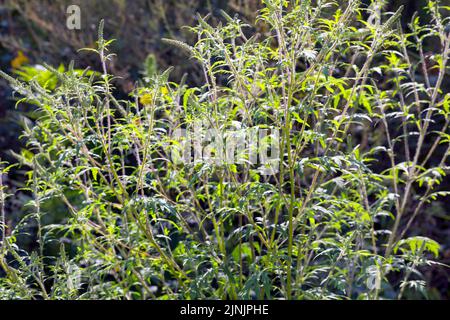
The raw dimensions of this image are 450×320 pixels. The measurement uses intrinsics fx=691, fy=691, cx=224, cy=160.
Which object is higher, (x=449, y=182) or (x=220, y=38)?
(x=220, y=38)

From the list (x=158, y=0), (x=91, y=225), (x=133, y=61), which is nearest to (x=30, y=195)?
(x=133, y=61)

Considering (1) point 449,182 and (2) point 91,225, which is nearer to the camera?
(2) point 91,225

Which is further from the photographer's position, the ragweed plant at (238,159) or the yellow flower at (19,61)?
the yellow flower at (19,61)

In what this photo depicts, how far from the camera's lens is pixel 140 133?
2.49 metres

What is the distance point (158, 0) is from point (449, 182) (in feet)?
8.49

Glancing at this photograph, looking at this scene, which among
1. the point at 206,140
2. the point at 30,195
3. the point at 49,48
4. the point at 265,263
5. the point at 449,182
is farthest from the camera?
the point at 49,48

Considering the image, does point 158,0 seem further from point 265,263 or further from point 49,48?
point 265,263

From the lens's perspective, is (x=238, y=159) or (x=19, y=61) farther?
(x=19, y=61)

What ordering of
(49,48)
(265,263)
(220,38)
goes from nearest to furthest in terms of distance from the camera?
(220,38) → (265,263) → (49,48)

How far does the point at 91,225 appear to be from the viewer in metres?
2.90

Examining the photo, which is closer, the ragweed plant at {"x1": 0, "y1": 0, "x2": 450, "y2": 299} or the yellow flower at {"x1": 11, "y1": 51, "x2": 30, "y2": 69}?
the ragweed plant at {"x1": 0, "y1": 0, "x2": 450, "y2": 299}
